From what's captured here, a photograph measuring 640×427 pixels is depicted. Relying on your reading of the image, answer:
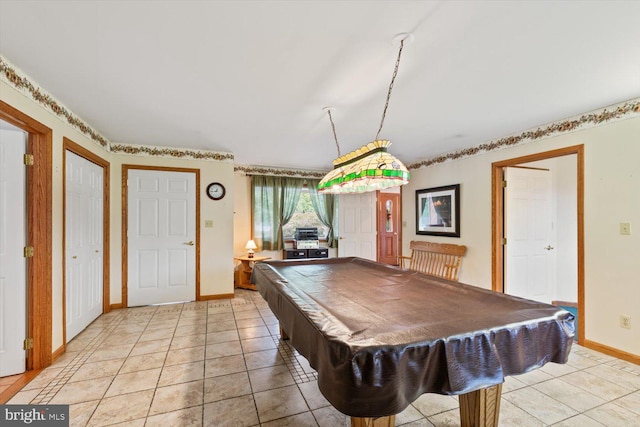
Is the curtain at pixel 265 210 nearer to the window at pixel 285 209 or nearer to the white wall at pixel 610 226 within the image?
the window at pixel 285 209

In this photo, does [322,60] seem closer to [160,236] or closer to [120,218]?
[160,236]

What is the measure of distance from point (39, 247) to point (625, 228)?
488 cm

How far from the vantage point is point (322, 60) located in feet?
5.82

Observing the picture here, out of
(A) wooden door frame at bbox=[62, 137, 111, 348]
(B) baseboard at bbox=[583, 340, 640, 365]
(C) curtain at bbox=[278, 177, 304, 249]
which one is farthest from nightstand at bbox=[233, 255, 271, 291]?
(B) baseboard at bbox=[583, 340, 640, 365]

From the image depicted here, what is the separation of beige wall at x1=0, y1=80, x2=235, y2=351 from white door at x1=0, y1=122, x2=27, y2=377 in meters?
0.20

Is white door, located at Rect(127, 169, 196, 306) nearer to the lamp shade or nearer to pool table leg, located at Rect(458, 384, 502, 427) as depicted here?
the lamp shade

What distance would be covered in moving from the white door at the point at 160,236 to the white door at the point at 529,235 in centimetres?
430

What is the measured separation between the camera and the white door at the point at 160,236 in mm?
3826

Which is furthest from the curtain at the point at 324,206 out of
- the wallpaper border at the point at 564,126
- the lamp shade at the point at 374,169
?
the lamp shade at the point at 374,169

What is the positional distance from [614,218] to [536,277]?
5.04 feet

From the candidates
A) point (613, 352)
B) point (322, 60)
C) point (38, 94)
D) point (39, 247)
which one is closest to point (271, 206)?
point (39, 247)

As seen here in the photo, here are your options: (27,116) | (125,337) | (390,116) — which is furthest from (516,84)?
(125,337)

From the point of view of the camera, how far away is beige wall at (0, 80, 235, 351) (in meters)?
2.39

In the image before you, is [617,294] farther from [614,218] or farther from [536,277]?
[536,277]
